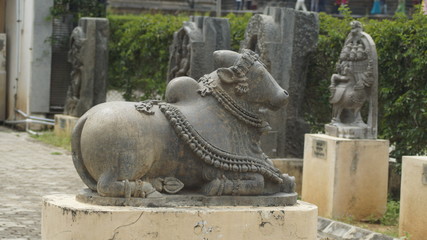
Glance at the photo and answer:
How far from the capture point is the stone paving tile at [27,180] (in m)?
8.98

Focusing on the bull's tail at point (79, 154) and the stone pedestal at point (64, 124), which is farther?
the stone pedestal at point (64, 124)

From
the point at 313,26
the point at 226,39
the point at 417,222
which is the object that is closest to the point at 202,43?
the point at 226,39

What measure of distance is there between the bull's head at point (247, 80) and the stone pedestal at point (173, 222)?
2.57ft

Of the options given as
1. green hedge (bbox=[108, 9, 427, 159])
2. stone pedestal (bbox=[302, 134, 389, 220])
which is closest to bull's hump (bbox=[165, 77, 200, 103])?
stone pedestal (bbox=[302, 134, 389, 220])

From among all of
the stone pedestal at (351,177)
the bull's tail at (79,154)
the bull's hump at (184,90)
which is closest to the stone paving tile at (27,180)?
the bull's tail at (79,154)

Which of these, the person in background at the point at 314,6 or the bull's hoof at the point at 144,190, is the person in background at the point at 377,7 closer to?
the person in background at the point at 314,6

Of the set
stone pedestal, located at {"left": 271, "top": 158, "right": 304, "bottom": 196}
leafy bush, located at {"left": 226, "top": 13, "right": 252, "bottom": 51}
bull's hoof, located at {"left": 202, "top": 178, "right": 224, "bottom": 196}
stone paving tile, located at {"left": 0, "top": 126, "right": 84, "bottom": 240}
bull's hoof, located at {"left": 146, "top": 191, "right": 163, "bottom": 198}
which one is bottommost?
stone paving tile, located at {"left": 0, "top": 126, "right": 84, "bottom": 240}

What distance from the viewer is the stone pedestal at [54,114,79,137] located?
1752 centimetres

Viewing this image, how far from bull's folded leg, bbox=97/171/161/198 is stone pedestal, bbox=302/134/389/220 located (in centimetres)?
454

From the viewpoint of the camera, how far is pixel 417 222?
8.74m

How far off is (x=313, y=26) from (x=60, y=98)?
28.9 feet

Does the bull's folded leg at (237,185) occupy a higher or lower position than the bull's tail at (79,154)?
lower

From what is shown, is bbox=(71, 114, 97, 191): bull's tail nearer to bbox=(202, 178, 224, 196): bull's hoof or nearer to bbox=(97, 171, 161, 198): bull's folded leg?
bbox=(97, 171, 161, 198): bull's folded leg

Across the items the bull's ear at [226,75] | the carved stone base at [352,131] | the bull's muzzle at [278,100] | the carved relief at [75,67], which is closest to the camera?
the bull's ear at [226,75]
